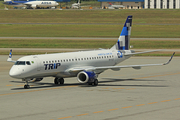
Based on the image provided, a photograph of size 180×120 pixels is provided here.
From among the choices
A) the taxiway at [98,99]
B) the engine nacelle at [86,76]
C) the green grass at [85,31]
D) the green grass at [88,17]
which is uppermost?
the green grass at [88,17]

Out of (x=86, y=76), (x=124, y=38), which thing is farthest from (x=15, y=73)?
(x=124, y=38)

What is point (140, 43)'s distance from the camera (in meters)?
98.5

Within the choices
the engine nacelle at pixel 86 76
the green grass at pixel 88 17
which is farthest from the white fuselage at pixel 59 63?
the green grass at pixel 88 17

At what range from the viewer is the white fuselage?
40.2 metres

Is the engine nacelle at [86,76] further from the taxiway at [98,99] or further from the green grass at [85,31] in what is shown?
the green grass at [85,31]

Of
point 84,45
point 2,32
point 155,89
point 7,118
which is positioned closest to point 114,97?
point 155,89

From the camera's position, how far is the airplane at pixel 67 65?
1592 inches

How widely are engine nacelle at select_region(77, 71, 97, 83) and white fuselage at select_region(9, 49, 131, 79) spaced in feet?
5.05

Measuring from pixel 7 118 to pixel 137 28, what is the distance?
11589 cm

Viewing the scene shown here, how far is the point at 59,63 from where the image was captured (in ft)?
141

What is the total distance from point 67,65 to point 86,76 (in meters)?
3.04

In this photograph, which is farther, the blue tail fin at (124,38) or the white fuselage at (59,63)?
the blue tail fin at (124,38)

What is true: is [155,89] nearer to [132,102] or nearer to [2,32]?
[132,102]

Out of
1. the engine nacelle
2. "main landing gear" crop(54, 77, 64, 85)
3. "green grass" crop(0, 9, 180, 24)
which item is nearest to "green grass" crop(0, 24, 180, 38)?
"green grass" crop(0, 9, 180, 24)
